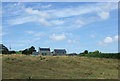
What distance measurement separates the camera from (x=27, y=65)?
21.8 metres

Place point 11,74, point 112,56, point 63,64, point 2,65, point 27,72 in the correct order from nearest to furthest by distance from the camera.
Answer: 1. point 11,74
2. point 27,72
3. point 2,65
4. point 63,64
5. point 112,56

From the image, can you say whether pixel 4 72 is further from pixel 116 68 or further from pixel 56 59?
pixel 116 68

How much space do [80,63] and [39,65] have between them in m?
4.93

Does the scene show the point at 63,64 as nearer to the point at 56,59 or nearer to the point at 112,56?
the point at 56,59

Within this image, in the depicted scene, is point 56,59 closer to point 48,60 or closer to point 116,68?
point 48,60

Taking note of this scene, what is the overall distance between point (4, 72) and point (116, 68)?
39.2 ft

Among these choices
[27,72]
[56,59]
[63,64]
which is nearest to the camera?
[27,72]

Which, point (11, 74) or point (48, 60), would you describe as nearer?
point (11, 74)

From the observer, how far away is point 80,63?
958 inches

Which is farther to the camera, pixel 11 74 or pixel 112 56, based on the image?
pixel 112 56

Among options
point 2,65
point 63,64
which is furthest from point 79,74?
point 2,65

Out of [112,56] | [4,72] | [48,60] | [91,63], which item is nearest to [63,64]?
[48,60]

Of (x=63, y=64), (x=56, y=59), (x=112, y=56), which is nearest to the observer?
(x=63, y=64)

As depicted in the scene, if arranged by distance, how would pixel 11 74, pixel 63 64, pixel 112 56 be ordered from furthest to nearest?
pixel 112 56, pixel 63 64, pixel 11 74
